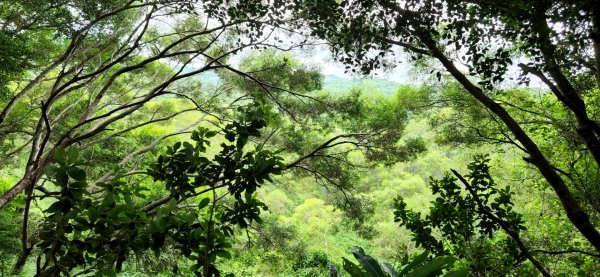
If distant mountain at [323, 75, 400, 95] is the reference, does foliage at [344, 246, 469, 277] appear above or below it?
below

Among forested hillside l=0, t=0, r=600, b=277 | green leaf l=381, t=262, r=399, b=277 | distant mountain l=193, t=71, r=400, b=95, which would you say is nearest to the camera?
forested hillside l=0, t=0, r=600, b=277

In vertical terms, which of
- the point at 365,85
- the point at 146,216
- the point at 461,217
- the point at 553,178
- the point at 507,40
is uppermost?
the point at 365,85

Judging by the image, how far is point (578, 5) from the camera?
1.38m

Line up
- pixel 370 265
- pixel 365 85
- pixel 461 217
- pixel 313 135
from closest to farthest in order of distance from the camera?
pixel 370 265 < pixel 461 217 < pixel 313 135 < pixel 365 85

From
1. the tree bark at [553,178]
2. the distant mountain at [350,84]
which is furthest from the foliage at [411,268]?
the distant mountain at [350,84]

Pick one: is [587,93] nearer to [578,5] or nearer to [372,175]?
[578,5]

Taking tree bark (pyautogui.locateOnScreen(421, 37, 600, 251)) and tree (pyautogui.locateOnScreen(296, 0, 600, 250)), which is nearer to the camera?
tree (pyautogui.locateOnScreen(296, 0, 600, 250))

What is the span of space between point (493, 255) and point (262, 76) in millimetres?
5231

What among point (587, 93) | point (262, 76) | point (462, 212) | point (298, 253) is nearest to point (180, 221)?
point (462, 212)

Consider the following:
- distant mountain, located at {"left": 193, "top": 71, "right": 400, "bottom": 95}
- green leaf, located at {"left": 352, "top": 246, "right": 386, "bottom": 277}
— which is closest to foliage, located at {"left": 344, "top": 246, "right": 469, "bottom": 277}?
green leaf, located at {"left": 352, "top": 246, "right": 386, "bottom": 277}

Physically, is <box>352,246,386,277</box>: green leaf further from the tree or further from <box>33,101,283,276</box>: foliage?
the tree

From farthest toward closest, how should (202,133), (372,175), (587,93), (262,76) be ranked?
(372,175) → (262,76) → (587,93) → (202,133)

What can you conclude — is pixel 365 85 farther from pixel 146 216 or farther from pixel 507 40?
pixel 146 216

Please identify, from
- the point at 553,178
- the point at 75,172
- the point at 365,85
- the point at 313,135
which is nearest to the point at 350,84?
the point at 365,85
